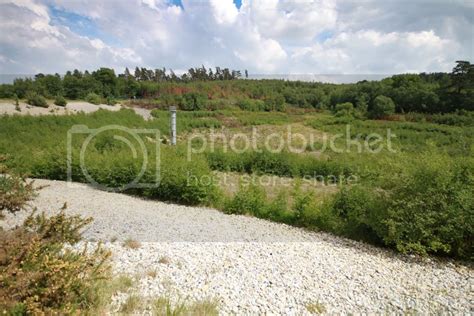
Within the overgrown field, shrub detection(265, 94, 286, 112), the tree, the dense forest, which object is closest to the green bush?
the overgrown field

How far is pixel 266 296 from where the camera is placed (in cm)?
386

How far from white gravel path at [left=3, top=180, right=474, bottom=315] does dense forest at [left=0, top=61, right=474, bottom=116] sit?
91.9 ft

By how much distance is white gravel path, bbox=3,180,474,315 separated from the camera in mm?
3887

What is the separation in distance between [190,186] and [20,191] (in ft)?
16.2

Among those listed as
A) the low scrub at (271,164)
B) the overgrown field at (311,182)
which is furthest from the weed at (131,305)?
the low scrub at (271,164)

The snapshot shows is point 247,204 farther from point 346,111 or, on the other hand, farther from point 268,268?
point 346,111

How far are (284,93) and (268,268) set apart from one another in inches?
2794

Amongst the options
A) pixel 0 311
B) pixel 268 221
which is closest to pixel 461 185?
pixel 268 221

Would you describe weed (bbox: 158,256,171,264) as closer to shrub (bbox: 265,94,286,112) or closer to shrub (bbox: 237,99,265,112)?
shrub (bbox: 237,99,265,112)

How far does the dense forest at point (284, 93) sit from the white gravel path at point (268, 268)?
2800cm

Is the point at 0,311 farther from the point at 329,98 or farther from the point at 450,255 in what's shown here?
the point at 329,98

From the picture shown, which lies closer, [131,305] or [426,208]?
[131,305]

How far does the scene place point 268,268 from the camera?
184 inches

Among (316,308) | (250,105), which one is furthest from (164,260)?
(250,105)
